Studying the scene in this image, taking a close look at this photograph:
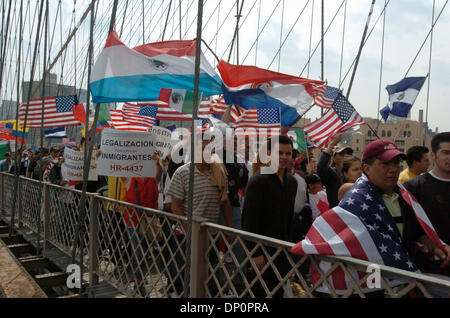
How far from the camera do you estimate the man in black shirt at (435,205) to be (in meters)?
2.26

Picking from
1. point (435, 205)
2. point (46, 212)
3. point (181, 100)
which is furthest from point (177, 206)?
point (46, 212)

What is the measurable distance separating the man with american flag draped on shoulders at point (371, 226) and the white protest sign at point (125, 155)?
8.03 ft

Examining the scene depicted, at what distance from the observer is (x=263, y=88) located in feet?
20.5

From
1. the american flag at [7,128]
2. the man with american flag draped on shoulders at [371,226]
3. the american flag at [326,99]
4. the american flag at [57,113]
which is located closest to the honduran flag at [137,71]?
the man with american flag draped on shoulders at [371,226]

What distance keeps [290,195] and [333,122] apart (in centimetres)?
415

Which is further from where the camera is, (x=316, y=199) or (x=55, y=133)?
(x=55, y=133)

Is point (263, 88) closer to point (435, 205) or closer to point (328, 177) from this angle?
point (328, 177)

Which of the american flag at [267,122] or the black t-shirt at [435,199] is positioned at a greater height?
the american flag at [267,122]

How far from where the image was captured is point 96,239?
4551 millimetres

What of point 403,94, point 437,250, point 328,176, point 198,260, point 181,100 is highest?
point 403,94

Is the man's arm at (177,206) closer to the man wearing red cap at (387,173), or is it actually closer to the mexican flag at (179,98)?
the mexican flag at (179,98)

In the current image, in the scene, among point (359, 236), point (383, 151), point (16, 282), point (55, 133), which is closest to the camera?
point (359, 236)

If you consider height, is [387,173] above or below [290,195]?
above
